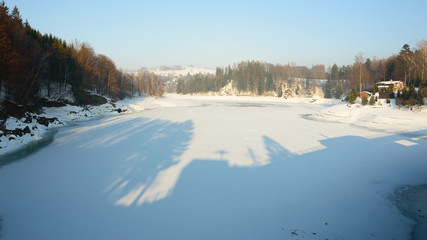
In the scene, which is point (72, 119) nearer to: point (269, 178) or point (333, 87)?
point (269, 178)

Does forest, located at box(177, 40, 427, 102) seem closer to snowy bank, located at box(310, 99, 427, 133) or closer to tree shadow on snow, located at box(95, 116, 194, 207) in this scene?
snowy bank, located at box(310, 99, 427, 133)

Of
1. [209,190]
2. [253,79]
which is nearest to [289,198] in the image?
[209,190]

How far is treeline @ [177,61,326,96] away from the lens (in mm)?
111188

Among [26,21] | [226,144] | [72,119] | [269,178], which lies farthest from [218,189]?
[26,21]

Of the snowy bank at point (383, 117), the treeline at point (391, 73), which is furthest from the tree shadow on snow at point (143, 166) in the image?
the treeline at point (391, 73)

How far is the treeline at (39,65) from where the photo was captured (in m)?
19.4

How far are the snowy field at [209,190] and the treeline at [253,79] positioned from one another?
3571 inches

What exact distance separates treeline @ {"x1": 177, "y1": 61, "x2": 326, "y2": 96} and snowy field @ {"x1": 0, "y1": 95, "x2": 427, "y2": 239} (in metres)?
90.7

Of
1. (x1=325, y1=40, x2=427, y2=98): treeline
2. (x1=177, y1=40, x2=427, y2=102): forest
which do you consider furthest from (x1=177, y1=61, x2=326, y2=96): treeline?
(x1=325, y1=40, x2=427, y2=98): treeline

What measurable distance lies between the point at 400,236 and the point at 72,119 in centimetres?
3029

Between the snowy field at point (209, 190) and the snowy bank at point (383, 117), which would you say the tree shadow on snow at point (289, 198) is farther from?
the snowy bank at point (383, 117)

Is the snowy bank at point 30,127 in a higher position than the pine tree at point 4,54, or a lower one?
lower

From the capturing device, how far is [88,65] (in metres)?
44.3

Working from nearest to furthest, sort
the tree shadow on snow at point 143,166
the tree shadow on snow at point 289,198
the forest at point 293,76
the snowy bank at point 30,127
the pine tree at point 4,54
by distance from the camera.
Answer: the tree shadow on snow at point 289,198
the tree shadow on snow at point 143,166
the snowy bank at point 30,127
the pine tree at point 4,54
the forest at point 293,76
